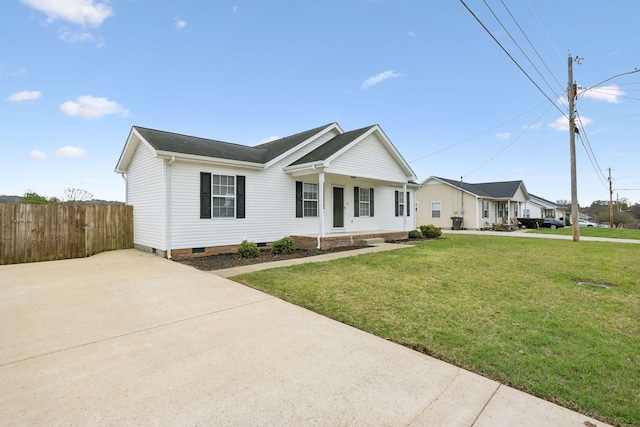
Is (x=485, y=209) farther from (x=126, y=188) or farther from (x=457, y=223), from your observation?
(x=126, y=188)

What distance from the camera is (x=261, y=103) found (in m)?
16.4

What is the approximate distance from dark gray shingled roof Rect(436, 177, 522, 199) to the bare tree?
26.5m

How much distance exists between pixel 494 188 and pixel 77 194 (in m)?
35.4

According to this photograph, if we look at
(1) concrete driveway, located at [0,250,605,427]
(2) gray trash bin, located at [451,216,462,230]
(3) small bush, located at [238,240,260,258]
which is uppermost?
(2) gray trash bin, located at [451,216,462,230]

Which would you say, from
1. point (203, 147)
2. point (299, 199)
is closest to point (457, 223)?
point (299, 199)

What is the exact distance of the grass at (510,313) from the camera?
2635mm

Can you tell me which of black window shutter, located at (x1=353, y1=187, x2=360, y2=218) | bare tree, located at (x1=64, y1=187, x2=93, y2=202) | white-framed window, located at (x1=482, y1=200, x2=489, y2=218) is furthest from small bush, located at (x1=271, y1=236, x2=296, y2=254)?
white-framed window, located at (x1=482, y1=200, x2=489, y2=218)

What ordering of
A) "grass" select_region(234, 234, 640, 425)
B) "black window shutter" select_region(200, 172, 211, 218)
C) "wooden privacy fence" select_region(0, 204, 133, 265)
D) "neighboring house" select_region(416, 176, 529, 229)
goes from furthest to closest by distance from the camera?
"neighboring house" select_region(416, 176, 529, 229) < "black window shutter" select_region(200, 172, 211, 218) < "wooden privacy fence" select_region(0, 204, 133, 265) < "grass" select_region(234, 234, 640, 425)

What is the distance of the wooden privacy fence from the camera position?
8.84m

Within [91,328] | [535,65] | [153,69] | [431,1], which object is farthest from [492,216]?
[91,328]

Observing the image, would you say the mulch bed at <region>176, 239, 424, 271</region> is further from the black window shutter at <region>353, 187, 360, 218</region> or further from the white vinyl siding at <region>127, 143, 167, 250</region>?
the black window shutter at <region>353, 187, 360, 218</region>

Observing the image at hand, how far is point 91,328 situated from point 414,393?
3.97m

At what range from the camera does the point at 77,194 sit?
18031 millimetres

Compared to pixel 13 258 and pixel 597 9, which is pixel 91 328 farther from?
pixel 597 9
